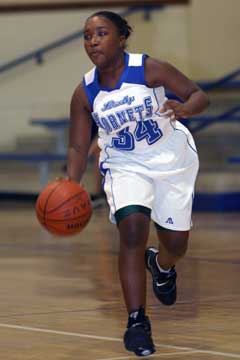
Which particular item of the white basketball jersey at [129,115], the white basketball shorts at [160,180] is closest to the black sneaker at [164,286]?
the white basketball shorts at [160,180]

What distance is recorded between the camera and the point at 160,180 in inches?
210

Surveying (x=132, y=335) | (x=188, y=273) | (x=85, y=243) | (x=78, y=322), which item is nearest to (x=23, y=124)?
(x=85, y=243)

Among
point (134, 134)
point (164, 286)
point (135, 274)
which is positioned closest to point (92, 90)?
point (134, 134)

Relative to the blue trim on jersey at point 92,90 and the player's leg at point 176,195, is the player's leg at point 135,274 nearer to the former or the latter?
the player's leg at point 176,195

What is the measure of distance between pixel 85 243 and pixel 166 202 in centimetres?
408

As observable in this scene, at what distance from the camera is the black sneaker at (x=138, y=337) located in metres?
4.80

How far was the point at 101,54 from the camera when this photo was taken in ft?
17.0

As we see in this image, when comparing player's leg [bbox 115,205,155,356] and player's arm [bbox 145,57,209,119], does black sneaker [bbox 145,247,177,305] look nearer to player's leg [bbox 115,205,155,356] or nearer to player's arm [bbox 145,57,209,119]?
player's leg [bbox 115,205,155,356]

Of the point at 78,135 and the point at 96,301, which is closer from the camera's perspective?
the point at 78,135

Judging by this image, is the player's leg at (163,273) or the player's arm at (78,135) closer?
the player's arm at (78,135)

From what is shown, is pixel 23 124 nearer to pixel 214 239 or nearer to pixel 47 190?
pixel 214 239

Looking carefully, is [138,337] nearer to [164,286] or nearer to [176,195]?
[176,195]

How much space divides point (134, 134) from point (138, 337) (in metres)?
0.97

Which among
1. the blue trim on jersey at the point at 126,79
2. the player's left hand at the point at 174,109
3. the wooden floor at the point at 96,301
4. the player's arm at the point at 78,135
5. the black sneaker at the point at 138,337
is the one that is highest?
the blue trim on jersey at the point at 126,79
